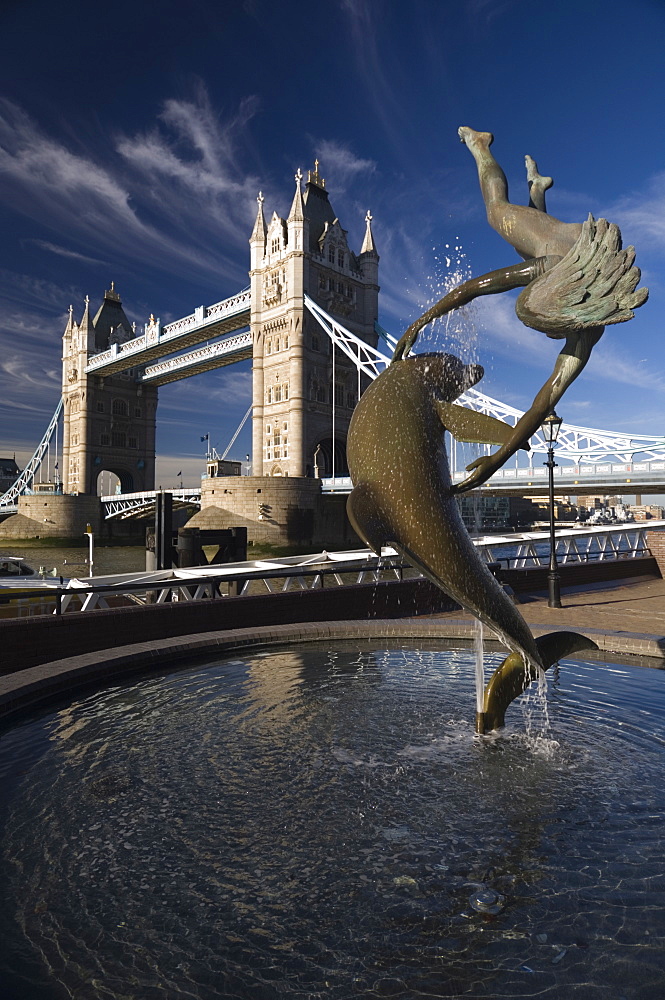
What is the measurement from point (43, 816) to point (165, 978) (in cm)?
154

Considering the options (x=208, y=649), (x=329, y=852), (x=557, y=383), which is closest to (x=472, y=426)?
(x=557, y=383)

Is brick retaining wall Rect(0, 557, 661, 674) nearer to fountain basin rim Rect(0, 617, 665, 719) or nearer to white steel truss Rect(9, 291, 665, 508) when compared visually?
fountain basin rim Rect(0, 617, 665, 719)

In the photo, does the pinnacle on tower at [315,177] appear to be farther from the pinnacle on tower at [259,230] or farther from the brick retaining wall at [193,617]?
the brick retaining wall at [193,617]

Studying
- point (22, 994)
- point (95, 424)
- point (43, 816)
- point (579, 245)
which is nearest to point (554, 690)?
point (579, 245)

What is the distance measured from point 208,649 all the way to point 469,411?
4.77m

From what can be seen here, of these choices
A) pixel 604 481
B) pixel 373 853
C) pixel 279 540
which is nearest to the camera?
pixel 373 853

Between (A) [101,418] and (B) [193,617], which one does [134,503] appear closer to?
(A) [101,418]

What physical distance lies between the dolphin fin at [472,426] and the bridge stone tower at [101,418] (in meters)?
74.8

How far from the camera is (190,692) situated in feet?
19.5

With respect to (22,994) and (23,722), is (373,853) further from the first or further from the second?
(23,722)

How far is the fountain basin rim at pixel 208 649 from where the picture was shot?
5512mm

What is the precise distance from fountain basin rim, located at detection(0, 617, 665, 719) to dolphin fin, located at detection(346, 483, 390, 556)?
131 inches

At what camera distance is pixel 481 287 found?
167 inches

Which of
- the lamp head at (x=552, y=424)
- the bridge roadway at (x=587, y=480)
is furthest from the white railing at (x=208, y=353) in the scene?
the lamp head at (x=552, y=424)
